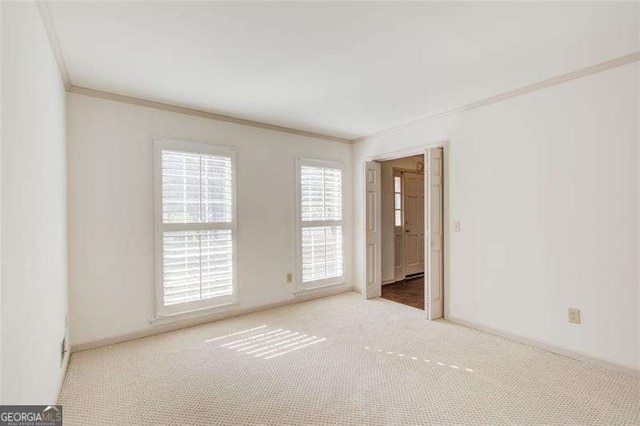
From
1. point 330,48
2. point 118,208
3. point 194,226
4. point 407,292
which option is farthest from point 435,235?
point 118,208

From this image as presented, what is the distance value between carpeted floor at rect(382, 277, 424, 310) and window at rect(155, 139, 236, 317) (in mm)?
2396

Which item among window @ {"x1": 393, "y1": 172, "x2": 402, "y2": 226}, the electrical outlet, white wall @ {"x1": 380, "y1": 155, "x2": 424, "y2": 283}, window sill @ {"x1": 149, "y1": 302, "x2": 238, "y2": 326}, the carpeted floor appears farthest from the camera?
window @ {"x1": 393, "y1": 172, "x2": 402, "y2": 226}

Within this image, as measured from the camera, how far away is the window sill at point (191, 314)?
10.8 ft

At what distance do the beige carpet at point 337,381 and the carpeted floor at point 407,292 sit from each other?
43.9 inches

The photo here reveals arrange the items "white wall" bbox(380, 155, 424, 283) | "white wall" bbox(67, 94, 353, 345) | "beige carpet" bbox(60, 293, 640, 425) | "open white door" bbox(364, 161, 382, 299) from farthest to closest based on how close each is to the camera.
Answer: "white wall" bbox(380, 155, 424, 283)
"open white door" bbox(364, 161, 382, 299)
"white wall" bbox(67, 94, 353, 345)
"beige carpet" bbox(60, 293, 640, 425)

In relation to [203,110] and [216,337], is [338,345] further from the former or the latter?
[203,110]

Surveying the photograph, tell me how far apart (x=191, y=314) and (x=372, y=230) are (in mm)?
2671

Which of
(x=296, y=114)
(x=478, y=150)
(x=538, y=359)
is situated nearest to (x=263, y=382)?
(x=538, y=359)

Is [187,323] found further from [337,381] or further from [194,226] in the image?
[337,381]

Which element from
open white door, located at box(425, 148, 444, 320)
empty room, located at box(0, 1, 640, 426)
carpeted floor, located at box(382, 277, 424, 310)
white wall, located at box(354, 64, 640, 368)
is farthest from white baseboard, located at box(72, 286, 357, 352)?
white wall, located at box(354, 64, 640, 368)

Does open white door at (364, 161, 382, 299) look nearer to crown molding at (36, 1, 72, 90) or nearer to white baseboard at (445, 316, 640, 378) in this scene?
white baseboard at (445, 316, 640, 378)

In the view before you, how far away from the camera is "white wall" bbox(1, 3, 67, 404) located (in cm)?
123

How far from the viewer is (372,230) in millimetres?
4762

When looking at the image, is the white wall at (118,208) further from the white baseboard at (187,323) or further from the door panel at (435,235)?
the door panel at (435,235)
